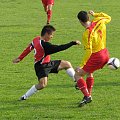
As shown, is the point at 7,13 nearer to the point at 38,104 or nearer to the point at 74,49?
the point at 74,49

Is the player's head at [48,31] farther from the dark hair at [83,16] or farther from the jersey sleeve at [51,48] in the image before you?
the dark hair at [83,16]

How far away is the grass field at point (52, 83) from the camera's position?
30.6 feet

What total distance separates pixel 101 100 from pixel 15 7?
18.4m

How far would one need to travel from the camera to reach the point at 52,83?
11.9 m

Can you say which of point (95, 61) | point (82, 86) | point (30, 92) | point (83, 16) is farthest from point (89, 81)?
point (83, 16)

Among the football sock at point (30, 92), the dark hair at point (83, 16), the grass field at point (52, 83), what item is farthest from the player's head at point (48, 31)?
the grass field at point (52, 83)

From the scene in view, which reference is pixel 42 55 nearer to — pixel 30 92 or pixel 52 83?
pixel 30 92

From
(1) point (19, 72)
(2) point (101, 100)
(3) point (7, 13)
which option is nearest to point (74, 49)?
(1) point (19, 72)

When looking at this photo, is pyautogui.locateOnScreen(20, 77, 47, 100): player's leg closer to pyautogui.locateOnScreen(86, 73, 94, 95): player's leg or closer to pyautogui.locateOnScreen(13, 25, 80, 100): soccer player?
pyautogui.locateOnScreen(13, 25, 80, 100): soccer player

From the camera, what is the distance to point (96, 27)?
9.84m

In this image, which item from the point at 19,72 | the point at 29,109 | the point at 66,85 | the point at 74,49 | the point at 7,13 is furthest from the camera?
the point at 7,13

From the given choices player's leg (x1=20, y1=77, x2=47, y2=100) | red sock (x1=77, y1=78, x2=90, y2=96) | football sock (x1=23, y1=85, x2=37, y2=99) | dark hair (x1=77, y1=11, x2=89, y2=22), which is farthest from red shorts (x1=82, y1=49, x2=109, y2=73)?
football sock (x1=23, y1=85, x2=37, y2=99)

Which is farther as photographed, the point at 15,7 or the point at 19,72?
the point at 15,7

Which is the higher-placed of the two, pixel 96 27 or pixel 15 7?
pixel 96 27
